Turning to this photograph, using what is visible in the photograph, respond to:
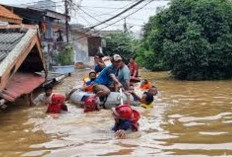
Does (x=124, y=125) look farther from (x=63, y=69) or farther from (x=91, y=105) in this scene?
(x=63, y=69)

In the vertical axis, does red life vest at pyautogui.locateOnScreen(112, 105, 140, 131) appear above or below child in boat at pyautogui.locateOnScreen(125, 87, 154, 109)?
above

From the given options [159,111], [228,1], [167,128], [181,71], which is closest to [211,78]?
[181,71]

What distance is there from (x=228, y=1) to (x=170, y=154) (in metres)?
20.7

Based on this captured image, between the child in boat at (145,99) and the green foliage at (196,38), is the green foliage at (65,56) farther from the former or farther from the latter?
the child in boat at (145,99)

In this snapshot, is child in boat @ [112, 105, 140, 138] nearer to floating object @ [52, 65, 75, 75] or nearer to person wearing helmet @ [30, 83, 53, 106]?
person wearing helmet @ [30, 83, 53, 106]

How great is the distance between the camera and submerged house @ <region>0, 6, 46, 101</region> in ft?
35.8

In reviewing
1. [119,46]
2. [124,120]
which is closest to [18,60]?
[124,120]

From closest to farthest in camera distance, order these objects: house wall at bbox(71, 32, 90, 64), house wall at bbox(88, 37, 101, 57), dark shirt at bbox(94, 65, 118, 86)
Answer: dark shirt at bbox(94, 65, 118, 86) → house wall at bbox(71, 32, 90, 64) → house wall at bbox(88, 37, 101, 57)

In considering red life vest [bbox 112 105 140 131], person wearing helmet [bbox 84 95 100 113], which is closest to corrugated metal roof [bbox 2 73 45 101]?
person wearing helmet [bbox 84 95 100 113]

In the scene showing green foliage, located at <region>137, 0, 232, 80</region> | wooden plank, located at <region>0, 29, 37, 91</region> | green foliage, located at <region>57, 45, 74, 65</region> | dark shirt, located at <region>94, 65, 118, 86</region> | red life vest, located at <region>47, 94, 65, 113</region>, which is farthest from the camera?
green foliage, located at <region>57, 45, 74, 65</region>

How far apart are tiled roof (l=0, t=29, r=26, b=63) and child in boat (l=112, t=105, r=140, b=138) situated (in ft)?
12.5

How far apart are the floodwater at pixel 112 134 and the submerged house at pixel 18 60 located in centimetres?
73

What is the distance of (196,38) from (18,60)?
14422 millimetres

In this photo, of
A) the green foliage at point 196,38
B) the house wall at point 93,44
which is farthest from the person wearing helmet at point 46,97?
the house wall at point 93,44
